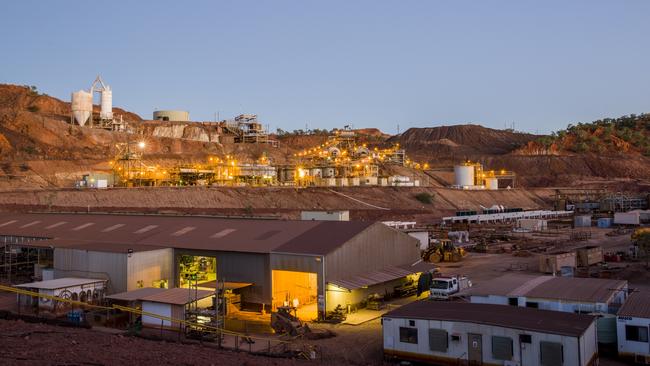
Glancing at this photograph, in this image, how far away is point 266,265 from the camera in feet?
80.8

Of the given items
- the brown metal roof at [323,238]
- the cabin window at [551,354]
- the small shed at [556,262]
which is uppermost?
the brown metal roof at [323,238]

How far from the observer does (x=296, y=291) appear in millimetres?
26172

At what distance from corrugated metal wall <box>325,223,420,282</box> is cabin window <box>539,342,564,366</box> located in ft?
33.5

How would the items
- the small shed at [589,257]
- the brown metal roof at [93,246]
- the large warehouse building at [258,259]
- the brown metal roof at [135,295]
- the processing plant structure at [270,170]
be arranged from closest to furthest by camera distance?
1. the brown metal roof at [135,295]
2. the large warehouse building at [258,259]
3. the brown metal roof at [93,246]
4. the small shed at [589,257]
5. the processing plant structure at [270,170]

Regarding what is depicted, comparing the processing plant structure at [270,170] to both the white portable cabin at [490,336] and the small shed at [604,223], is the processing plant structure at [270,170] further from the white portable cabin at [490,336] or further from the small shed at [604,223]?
the white portable cabin at [490,336]

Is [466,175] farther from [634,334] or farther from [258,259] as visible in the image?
[634,334]

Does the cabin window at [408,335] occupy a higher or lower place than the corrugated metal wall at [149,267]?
lower

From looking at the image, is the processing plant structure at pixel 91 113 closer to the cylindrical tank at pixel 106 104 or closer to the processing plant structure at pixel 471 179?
the cylindrical tank at pixel 106 104

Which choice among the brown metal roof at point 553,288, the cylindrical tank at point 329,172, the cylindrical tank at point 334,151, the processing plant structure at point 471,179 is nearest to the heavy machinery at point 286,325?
the brown metal roof at point 553,288

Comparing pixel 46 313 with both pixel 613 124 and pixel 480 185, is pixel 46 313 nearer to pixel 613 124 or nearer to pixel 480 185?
pixel 480 185

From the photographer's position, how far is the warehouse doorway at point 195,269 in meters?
27.9

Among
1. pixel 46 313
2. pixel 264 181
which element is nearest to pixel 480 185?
pixel 264 181

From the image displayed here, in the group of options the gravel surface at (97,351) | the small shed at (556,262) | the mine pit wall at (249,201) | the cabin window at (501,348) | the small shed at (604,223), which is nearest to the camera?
the gravel surface at (97,351)

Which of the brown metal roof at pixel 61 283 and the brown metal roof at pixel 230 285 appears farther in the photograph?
the brown metal roof at pixel 230 285
